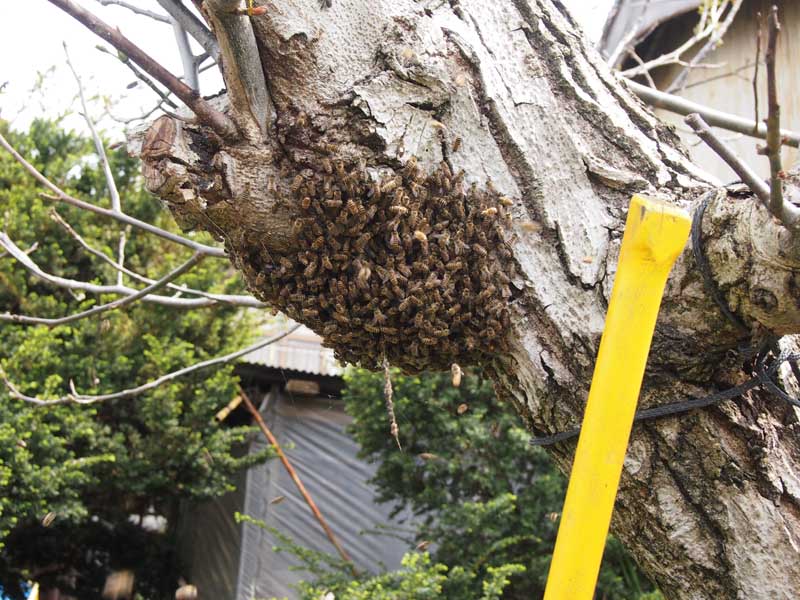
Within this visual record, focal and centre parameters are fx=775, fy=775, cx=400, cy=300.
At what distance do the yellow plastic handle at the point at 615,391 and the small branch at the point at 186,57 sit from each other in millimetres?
1068

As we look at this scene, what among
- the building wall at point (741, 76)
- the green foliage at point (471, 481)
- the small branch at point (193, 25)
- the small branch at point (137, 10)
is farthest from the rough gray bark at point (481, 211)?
the green foliage at point (471, 481)

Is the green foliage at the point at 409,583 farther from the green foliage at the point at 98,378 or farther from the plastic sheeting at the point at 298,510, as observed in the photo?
the plastic sheeting at the point at 298,510

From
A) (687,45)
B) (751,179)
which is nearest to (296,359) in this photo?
(687,45)

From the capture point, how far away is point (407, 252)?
1866mm

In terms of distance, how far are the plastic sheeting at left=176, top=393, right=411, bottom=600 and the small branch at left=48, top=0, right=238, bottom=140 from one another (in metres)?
6.87

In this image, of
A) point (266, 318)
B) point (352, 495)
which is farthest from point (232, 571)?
point (266, 318)

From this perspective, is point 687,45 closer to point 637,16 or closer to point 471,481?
point 637,16

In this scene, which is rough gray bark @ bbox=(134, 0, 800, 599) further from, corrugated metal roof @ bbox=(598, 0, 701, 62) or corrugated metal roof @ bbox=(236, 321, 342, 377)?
corrugated metal roof @ bbox=(236, 321, 342, 377)

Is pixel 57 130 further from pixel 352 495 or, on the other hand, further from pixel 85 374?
pixel 352 495

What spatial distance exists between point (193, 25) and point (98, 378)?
20.3 ft

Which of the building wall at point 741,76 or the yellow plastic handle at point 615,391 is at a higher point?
the building wall at point 741,76

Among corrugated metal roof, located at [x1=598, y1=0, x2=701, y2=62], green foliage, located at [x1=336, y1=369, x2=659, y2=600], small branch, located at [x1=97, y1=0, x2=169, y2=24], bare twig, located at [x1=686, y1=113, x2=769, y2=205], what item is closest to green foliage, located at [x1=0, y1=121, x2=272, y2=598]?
green foliage, located at [x1=336, y1=369, x2=659, y2=600]

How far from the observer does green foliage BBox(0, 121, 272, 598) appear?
694 centimetres

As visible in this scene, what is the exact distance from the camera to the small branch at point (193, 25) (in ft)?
5.80
